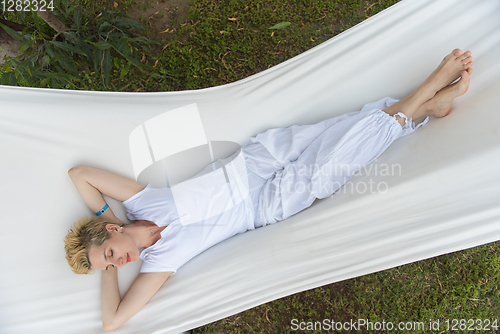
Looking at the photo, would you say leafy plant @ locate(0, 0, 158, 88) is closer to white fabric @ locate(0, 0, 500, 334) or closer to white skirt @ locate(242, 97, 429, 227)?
white fabric @ locate(0, 0, 500, 334)

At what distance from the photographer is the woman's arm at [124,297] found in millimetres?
1146

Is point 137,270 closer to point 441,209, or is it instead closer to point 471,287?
point 441,209

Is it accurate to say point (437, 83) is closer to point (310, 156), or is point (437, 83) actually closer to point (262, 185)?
point (310, 156)

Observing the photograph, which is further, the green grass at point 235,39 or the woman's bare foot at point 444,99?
the green grass at point 235,39

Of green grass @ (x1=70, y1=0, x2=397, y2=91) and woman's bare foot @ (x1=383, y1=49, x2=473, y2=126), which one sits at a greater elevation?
green grass @ (x1=70, y1=0, x2=397, y2=91)

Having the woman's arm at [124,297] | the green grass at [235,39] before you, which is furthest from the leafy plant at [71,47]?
the woman's arm at [124,297]

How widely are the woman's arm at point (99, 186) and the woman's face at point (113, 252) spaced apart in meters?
0.13

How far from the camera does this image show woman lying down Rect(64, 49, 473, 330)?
1.15 meters

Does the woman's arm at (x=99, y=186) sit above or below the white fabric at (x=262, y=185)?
above

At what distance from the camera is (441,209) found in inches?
39.5

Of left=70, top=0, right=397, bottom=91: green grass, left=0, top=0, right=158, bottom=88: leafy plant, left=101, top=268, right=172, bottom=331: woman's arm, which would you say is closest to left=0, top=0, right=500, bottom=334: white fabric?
left=101, top=268, right=172, bottom=331: woman's arm

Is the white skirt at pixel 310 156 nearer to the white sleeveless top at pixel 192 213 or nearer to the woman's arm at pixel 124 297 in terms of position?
the white sleeveless top at pixel 192 213

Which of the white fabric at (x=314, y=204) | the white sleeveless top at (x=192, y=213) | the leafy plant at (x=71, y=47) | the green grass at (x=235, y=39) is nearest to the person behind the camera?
the white fabric at (x=314, y=204)


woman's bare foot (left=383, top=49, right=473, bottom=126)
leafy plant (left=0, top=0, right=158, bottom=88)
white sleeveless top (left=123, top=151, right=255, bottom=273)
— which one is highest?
leafy plant (left=0, top=0, right=158, bottom=88)
